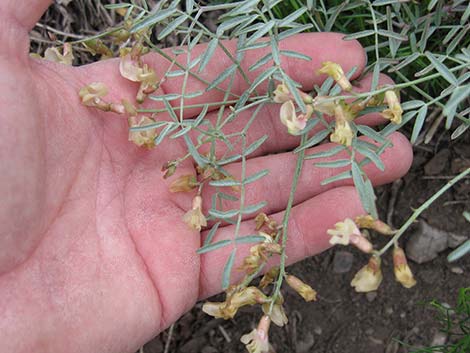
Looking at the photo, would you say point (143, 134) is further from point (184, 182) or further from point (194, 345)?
point (194, 345)

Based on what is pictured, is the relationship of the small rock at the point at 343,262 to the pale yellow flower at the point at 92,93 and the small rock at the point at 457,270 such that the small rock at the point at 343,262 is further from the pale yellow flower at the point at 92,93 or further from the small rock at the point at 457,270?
the pale yellow flower at the point at 92,93

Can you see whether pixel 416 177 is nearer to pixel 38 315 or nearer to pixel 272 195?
pixel 272 195

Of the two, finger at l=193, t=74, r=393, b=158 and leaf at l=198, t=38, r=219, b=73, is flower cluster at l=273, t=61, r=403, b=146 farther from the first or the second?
finger at l=193, t=74, r=393, b=158

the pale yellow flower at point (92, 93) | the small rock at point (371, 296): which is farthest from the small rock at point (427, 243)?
the pale yellow flower at point (92, 93)

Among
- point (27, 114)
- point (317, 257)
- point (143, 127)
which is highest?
point (27, 114)

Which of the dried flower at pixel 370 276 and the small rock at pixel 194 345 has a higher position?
the dried flower at pixel 370 276

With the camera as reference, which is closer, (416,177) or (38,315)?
(38,315)

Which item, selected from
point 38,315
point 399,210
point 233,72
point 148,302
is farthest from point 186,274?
point 399,210

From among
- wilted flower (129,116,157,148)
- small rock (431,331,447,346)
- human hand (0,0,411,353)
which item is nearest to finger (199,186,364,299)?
human hand (0,0,411,353)
